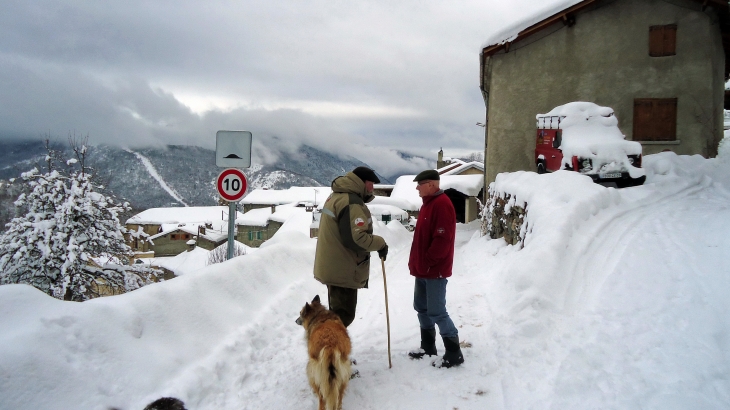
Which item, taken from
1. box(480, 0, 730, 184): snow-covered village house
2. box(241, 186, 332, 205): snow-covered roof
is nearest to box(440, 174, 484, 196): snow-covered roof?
box(480, 0, 730, 184): snow-covered village house

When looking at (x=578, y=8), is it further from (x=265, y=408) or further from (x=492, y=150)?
(x=265, y=408)

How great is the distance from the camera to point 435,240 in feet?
13.7

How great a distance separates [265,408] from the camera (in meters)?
3.53

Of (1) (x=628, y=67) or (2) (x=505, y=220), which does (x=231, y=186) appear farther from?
(1) (x=628, y=67)

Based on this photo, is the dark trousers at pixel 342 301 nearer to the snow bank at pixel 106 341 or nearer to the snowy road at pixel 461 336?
the snowy road at pixel 461 336

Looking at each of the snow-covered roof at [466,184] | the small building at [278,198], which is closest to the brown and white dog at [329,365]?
the snow-covered roof at [466,184]

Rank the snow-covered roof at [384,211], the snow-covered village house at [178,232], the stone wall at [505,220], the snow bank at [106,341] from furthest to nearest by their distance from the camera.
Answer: the snow-covered village house at [178,232]
the snow-covered roof at [384,211]
the stone wall at [505,220]
the snow bank at [106,341]

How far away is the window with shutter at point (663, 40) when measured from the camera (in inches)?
621

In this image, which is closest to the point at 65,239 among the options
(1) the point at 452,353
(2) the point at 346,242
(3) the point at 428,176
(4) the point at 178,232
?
(2) the point at 346,242

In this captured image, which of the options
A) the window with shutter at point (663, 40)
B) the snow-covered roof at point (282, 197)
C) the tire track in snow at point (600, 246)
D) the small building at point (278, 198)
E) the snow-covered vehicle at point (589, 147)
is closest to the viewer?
the tire track in snow at point (600, 246)

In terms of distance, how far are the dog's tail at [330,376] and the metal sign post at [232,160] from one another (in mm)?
3247

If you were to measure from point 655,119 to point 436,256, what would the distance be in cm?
1646

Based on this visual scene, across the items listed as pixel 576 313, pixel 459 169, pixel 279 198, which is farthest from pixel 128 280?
pixel 279 198

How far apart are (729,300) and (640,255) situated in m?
1.72
